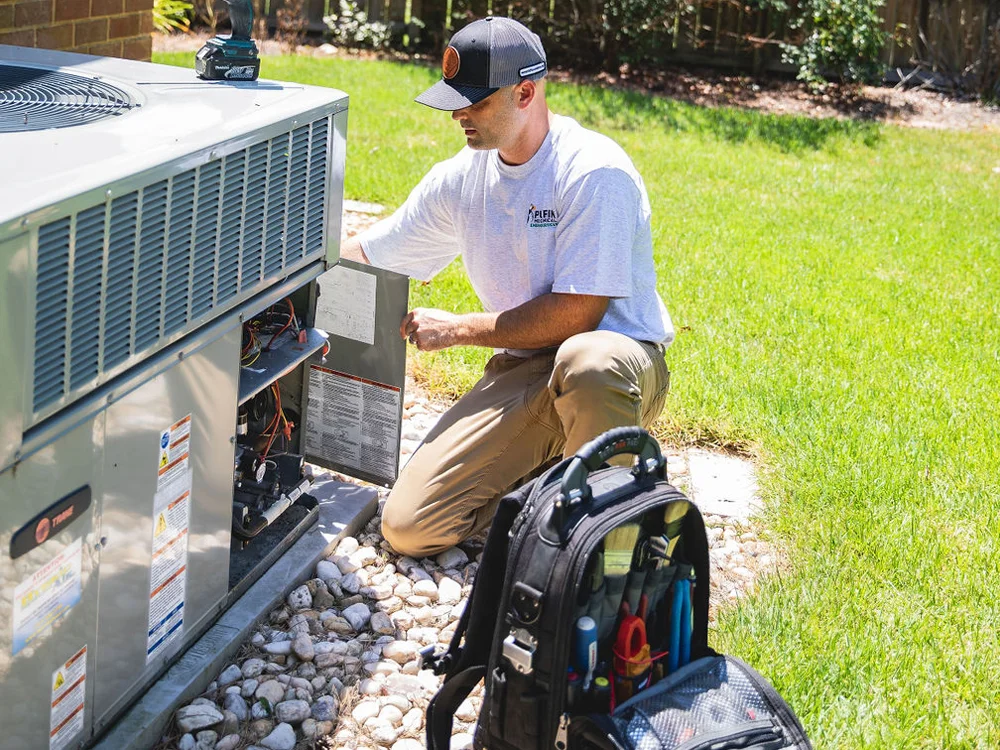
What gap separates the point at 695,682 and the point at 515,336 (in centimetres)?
119

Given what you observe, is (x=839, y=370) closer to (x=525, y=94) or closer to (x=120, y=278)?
(x=525, y=94)

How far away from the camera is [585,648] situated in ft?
7.11

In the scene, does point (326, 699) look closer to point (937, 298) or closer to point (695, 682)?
point (695, 682)

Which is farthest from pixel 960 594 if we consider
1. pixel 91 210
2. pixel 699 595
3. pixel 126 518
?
pixel 91 210

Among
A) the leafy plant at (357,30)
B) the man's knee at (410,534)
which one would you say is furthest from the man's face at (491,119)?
the leafy plant at (357,30)

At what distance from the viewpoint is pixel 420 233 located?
342cm

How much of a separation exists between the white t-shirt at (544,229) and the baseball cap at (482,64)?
0.79 feet

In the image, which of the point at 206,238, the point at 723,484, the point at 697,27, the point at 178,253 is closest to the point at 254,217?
the point at 206,238

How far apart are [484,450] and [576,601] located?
1.21 meters

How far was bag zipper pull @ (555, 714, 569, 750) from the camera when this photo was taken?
84.4 inches

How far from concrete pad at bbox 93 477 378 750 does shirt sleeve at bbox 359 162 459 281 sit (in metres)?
0.68

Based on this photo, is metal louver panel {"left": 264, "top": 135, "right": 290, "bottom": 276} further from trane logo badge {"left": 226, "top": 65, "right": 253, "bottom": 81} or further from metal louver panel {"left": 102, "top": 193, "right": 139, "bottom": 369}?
metal louver panel {"left": 102, "top": 193, "right": 139, "bottom": 369}

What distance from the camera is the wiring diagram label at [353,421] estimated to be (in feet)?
11.1

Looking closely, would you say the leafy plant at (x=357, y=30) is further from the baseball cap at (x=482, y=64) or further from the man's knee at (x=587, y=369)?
the man's knee at (x=587, y=369)
